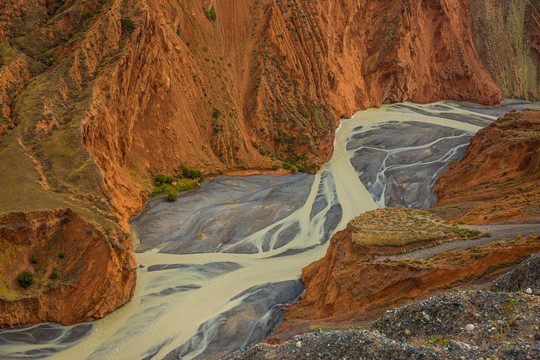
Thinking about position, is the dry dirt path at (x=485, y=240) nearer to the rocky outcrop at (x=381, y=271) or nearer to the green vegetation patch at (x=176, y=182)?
the rocky outcrop at (x=381, y=271)

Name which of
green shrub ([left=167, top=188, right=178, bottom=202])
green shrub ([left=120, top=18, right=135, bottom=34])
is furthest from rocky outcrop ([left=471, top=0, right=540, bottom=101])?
green shrub ([left=120, top=18, right=135, bottom=34])

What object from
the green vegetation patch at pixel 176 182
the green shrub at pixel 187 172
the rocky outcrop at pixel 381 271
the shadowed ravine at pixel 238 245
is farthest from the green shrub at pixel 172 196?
the rocky outcrop at pixel 381 271

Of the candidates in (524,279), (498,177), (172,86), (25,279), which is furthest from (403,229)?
(172,86)

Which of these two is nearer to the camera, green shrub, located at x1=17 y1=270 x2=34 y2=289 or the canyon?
green shrub, located at x1=17 y1=270 x2=34 y2=289

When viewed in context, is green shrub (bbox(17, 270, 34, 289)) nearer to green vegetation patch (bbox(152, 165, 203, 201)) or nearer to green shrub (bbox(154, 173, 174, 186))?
green vegetation patch (bbox(152, 165, 203, 201))

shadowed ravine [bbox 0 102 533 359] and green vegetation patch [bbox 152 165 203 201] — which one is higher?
green vegetation patch [bbox 152 165 203 201]

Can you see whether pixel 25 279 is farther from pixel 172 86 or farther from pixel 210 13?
pixel 210 13

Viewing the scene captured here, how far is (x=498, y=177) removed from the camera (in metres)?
36.1

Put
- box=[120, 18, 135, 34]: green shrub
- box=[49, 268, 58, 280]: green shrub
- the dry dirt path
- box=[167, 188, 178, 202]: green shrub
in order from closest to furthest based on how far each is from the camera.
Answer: the dry dirt path, box=[49, 268, 58, 280]: green shrub, box=[120, 18, 135, 34]: green shrub, box=[167, 188, 178, 202]: green shrub

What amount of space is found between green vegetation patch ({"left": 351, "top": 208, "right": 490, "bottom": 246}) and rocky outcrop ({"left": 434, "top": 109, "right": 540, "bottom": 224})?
8.60ft

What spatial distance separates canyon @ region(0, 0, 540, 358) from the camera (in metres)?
24.8

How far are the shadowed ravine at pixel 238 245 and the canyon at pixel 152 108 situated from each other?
0.98m

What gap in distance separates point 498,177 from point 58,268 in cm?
3688

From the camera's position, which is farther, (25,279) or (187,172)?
(187,172)
